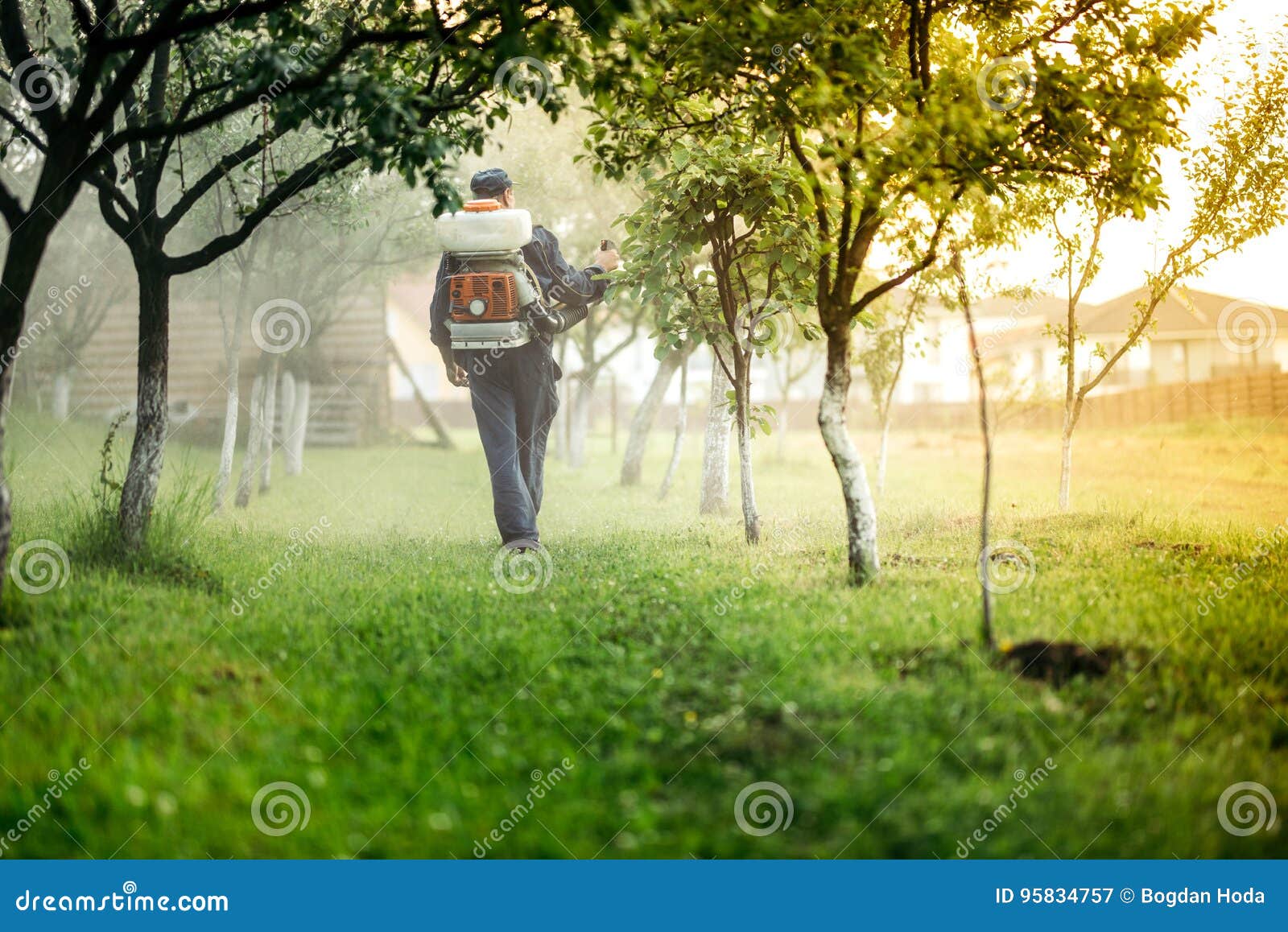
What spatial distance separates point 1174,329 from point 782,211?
15.8 meters

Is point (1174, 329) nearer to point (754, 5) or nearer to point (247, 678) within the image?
point (754, 5)

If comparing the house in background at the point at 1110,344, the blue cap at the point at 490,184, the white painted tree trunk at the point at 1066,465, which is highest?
the blue cap at the point at 490,184

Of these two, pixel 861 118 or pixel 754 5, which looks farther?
pixel 861 118

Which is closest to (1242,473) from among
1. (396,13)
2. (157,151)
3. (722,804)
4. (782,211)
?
(782,211)

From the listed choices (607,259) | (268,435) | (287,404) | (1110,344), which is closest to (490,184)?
(607,259)

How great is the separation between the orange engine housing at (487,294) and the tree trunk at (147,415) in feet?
7.02

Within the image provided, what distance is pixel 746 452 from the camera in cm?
818

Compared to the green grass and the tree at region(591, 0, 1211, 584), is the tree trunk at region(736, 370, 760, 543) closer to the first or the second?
the green grass

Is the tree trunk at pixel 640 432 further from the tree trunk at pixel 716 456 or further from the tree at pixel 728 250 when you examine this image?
the tree at pixel 728 250

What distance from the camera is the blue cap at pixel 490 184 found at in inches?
294

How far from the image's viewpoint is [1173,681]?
4977mm

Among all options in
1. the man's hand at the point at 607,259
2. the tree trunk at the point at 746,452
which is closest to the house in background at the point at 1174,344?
the tree trunk at the point at 746,452

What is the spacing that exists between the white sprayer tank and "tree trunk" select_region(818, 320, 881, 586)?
259 cm

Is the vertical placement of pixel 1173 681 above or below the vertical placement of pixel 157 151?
below
